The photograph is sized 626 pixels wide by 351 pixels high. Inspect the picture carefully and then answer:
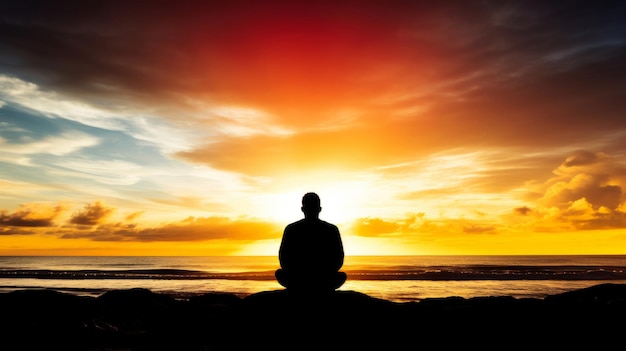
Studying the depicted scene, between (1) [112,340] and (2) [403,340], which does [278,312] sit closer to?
(2) [403,340]

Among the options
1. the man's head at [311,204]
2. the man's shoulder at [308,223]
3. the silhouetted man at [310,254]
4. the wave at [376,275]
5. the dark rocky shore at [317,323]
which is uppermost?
the man's head at [311,204]

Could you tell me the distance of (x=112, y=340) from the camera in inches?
346

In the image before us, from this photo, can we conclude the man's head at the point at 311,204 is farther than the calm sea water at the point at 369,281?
No

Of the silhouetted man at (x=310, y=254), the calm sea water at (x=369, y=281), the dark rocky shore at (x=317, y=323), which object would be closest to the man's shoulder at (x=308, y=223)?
the silhouetted man at (x=310, y=254)

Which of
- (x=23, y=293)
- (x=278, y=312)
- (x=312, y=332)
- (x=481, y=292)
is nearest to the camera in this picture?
(x=312, y=332)

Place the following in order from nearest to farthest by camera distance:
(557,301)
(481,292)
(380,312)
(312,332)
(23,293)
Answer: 1. (312,332)
2. (380,312)
3. (557,301)
4. (23,293)
5. (481,292)

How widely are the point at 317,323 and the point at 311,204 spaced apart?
194 cm

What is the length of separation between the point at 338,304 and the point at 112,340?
4.47 meters

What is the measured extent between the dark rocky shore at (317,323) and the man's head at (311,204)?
4.58 feet

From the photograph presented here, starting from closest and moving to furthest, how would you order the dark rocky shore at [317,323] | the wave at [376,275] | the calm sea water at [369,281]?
the dark rocky shore at [317,323] < the calm sea water at [369,281] < the wave at [376,275]

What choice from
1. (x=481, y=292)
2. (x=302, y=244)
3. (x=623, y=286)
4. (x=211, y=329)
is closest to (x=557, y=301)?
(x=623, y=286)

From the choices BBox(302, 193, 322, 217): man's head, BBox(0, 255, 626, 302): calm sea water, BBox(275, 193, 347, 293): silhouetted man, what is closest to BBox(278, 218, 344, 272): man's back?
BBox(275, 193, 347, 293): silhouetted man

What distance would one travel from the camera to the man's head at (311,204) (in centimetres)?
784

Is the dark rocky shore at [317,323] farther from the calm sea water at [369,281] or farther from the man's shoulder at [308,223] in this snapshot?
the calm sea water at [369,281]
